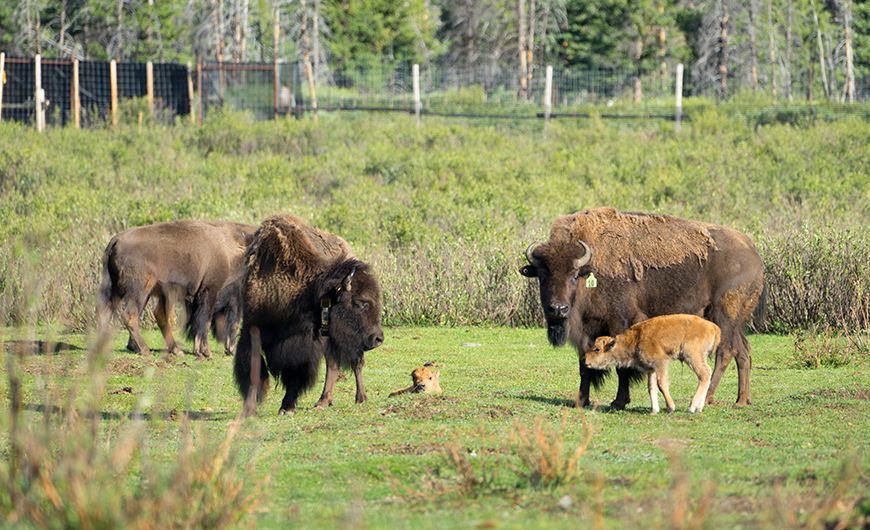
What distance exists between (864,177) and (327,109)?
69.4ft

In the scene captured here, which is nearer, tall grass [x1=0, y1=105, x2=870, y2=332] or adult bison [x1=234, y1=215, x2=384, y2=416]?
adult bison [x1=234, y1=215, x2=384, y2=416]

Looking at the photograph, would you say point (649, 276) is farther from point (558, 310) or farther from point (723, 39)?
point (723, 39)

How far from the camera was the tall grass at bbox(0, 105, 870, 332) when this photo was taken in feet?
54.4

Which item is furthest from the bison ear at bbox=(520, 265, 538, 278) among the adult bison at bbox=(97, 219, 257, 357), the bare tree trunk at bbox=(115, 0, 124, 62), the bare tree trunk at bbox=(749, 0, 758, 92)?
the bare tree trunk at bbox=(749, 0, 758, 92)

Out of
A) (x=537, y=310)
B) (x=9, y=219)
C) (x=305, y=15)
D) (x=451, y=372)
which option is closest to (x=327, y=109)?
(x=305, y=15)

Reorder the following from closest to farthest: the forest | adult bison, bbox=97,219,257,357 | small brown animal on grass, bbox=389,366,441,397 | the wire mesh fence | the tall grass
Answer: small brown animal on grass, bbox=389,366,441,397 → adult bison, bbox=97,219,257,357 → the tall grass → the wire mesh fence → the forest

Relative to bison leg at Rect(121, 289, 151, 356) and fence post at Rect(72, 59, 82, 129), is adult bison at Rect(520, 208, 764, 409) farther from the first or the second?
fence post at Rect(72, 59, 82, 129)

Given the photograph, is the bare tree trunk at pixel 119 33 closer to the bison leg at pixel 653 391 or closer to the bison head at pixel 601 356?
the bison head at pixel 601 356

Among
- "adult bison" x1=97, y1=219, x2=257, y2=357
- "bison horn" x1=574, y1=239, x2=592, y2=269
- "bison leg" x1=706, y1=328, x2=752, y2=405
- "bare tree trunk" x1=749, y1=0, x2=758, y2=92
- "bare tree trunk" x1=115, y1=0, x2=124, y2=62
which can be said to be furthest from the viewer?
"bare tree trunk" x1=749, y1=0, x2=758, y2=92

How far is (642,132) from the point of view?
34.6 metres

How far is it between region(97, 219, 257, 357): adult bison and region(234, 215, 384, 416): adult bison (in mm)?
3491

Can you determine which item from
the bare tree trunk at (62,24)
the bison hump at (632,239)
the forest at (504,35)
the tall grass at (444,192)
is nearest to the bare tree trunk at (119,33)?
the forest at (504,35)

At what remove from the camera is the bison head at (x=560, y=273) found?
9203mm

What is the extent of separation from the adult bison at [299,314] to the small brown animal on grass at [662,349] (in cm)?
226
